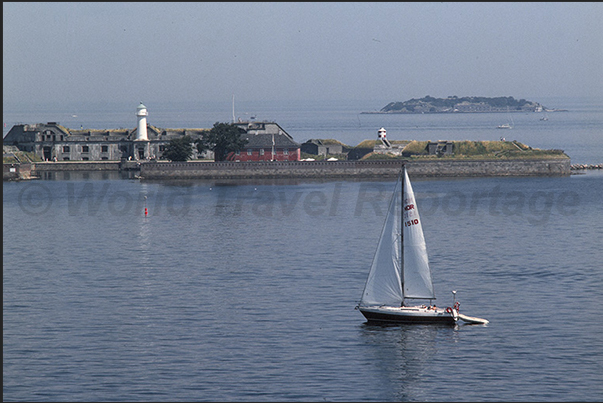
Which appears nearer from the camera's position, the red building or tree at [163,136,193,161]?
tree at [163,136,193,161]

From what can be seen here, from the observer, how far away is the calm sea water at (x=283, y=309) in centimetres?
2908

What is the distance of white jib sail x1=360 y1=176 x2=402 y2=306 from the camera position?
117 ft

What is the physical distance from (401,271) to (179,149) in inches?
3437

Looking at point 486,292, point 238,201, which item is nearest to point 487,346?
point 486,292

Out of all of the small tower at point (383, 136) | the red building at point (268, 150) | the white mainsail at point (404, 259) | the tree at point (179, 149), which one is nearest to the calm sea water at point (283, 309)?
the white mainsail at point (404, 259)

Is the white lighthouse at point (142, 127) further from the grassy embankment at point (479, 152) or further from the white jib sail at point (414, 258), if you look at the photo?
the white jib sail at point (414, 258)

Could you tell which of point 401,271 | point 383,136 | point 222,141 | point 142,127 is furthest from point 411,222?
point 142,127

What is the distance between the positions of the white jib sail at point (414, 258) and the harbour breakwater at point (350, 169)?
78304 millimetres

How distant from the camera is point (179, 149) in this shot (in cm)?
11956

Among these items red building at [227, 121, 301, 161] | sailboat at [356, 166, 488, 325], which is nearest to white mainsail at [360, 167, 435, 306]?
sailboat at [356, 166, 488, 325]

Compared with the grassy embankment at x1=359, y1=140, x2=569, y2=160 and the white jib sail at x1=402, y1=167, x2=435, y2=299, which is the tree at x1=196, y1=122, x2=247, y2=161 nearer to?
the grassy embankment at x1=359, y1=140, x2=569, y2=160

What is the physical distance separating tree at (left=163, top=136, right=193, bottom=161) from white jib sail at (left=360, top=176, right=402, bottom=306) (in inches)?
3415

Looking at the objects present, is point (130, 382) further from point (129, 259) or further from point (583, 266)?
point (583, 266)

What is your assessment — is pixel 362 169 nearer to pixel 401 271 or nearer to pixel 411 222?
pixel 411 222
